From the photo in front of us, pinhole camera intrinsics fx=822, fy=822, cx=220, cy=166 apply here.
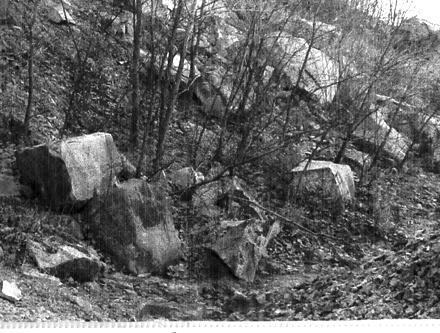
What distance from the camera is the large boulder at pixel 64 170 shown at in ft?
18.7

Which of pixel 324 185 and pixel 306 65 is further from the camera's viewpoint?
pixel 306 65

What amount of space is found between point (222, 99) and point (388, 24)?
2.05 metres

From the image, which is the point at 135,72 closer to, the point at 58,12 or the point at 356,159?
the point at 58,12

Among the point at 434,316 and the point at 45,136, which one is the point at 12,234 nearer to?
the point at 45,136

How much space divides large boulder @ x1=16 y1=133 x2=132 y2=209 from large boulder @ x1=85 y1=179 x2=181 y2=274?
0.14m

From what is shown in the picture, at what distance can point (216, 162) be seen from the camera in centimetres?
669

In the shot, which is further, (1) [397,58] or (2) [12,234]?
(1) [397,58]

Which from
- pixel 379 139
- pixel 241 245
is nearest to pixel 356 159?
pixel 379 139

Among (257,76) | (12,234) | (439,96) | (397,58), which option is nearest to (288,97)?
(257,76)

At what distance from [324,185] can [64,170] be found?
2.19 metres

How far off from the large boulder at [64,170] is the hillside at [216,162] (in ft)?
0.04

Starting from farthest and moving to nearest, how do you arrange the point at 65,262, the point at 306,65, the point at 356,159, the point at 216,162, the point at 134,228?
the point at 306,65 → the point at 356,159 → the point at 216,162 → the point at 134,228 → the point at 65,262

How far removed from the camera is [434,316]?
15.4ft

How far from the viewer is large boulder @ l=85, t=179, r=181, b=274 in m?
5.79
